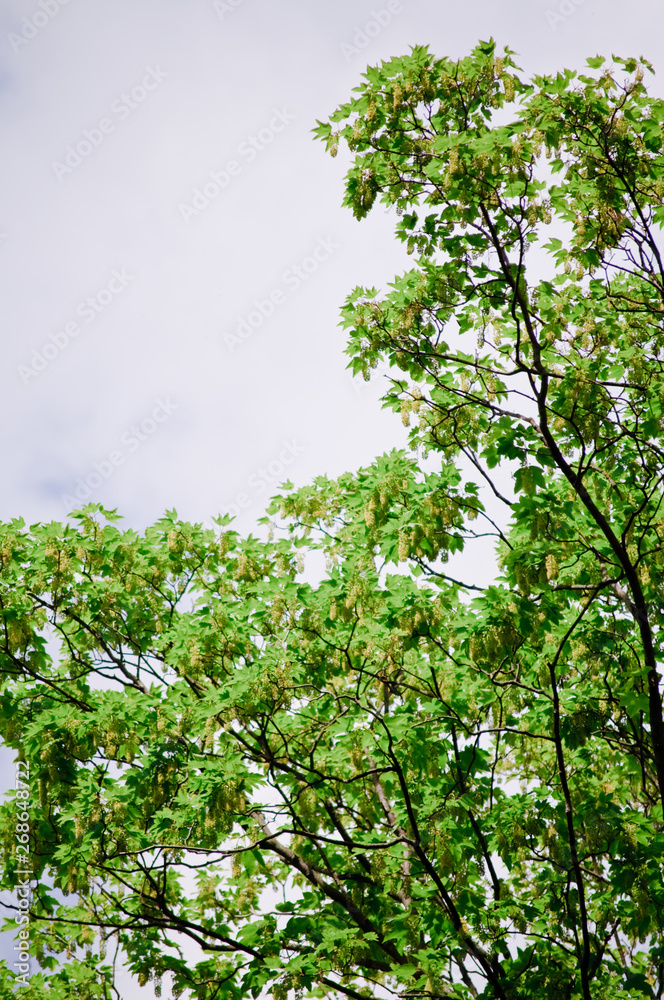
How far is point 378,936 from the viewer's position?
8.68m

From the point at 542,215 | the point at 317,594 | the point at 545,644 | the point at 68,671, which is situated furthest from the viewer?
the point at 68,671

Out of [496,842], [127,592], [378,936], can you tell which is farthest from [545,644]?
[127,592]

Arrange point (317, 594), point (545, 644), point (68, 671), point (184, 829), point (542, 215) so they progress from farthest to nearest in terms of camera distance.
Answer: point (68, 671)
point (317, 594)
point (545, 644)
point (184, 829)
point (542, 215)

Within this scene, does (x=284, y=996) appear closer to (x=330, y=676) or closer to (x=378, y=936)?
(x=378, y=936)

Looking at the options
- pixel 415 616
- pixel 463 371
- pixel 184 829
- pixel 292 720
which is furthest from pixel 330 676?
pixel 463 371

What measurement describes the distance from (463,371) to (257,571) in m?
3.91

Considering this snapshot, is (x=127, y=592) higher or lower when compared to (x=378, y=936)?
higher

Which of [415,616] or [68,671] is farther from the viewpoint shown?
[68,671]

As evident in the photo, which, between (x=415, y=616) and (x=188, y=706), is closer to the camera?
(x=415, y=616)

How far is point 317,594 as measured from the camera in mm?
9711

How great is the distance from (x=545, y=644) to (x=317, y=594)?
2.75 meters

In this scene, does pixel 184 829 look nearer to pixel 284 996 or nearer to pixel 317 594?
pixel 284 996

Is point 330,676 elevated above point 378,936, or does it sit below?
above

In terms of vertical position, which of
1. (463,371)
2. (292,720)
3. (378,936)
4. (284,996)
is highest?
(463,371)
